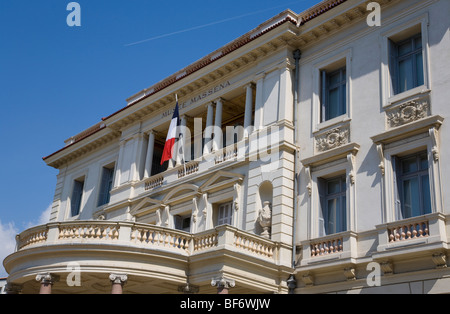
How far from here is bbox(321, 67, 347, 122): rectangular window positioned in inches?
813

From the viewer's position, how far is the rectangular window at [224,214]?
73.0 ft

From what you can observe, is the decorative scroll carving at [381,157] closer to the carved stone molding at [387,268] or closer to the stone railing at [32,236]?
the carved stone molding at [387,268]

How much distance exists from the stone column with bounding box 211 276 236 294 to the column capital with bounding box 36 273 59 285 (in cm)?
525


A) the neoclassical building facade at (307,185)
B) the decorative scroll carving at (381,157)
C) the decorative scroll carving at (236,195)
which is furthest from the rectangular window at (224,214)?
the decorative scroll carving at (381,157)

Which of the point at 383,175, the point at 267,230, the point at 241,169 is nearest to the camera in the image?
the point at 383,175

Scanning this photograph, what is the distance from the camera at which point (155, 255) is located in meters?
18.3

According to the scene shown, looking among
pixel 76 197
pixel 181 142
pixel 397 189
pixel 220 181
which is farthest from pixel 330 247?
pixel 76 197

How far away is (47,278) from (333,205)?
9.75 metres

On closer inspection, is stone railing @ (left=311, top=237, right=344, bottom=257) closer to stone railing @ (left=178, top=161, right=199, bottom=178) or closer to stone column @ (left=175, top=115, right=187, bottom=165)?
stone railing @ (left=178, top=161, right=199, bottom=178)

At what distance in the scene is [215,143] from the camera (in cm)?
2373

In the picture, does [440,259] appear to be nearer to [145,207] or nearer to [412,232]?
[412,232]
